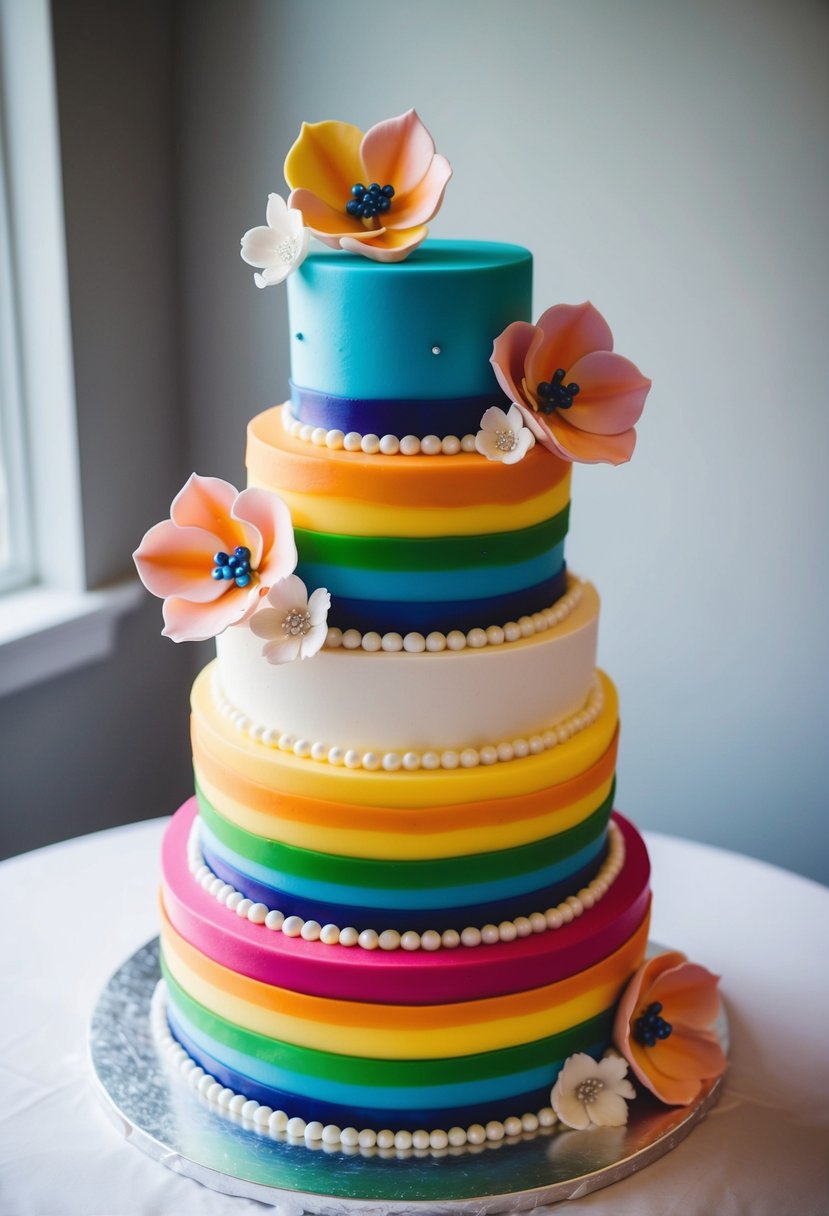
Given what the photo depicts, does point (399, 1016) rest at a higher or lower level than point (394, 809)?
lower

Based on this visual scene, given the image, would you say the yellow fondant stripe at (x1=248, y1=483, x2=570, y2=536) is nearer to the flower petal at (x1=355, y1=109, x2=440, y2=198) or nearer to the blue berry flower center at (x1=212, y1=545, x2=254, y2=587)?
the blue berry flower center at (x1=212, y1=545, x2=254, y2=587)

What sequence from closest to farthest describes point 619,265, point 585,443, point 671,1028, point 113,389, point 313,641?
point 313,641 → point 585,443 → point 671,1028 → point 619,265 → point 113,389

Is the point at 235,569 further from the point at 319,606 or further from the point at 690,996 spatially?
the point at 690,996

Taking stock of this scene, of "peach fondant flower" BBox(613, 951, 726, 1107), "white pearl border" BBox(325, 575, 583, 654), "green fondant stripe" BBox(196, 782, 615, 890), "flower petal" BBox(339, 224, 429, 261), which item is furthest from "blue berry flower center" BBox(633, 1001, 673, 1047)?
"flower petal" BBox(339, 224, 429, 261)

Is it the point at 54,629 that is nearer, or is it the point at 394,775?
the point at 394,775

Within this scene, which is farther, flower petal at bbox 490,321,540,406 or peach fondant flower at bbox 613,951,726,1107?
peach fondant flower at bbox 613,951,726,1107

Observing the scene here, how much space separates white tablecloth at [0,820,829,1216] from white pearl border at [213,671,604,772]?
1.32ft

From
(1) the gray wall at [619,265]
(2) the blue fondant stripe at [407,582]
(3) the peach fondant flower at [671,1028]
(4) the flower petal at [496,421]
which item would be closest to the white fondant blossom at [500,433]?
(4) the flower petal at [496,421]

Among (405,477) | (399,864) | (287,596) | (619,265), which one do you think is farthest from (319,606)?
(619,265)

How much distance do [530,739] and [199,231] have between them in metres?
1.44

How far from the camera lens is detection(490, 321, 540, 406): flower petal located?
116 cm

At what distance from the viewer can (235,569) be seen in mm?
1168

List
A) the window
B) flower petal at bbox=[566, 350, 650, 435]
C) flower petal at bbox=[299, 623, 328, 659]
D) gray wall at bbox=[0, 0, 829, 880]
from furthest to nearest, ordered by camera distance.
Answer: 1. the window
2. gray wall at bbox=[0, 0, 829, 880]
3. flower petal at bbox=[566, 350, 650, 435]
4. flower petal at bbox=[299, 623, 328, 659]

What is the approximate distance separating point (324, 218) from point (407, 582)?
354mm
